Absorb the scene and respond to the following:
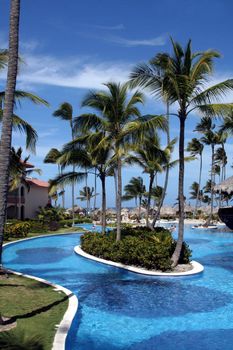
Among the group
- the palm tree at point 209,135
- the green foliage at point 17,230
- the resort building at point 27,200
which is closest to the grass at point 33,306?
the green foliage at point 17,230

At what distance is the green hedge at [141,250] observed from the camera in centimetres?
1469

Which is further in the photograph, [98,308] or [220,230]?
[220,230]

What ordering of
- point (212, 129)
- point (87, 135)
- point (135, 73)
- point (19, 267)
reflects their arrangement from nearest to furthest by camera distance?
1. point (135, 73)
2. point (19, 267)
3. point (87, 135)
4. point (212, 129)

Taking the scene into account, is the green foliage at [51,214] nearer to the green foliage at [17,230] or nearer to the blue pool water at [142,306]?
the green foliage at [17,230]

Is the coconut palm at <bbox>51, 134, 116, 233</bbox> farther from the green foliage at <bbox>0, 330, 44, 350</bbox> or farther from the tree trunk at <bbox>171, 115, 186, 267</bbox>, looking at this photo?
the green foliage at <bbox>0, 330, 44, 350</bbox>

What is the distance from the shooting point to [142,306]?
1063cm

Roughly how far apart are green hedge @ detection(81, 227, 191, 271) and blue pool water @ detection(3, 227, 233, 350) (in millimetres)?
622

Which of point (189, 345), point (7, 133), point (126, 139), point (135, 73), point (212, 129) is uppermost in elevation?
point (212, 129)

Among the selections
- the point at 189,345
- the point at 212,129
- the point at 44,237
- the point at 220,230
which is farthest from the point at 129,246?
the point at 212,129

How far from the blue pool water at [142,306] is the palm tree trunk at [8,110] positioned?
10.7 feet

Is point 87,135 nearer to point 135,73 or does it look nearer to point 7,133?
point 135,73

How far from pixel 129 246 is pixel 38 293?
584 centimetres

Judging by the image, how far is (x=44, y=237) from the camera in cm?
2906

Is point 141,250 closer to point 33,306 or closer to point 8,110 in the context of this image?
point 33,306
